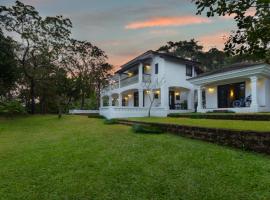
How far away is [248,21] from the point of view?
3.46m

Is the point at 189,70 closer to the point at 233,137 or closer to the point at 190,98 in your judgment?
the point at 190,98

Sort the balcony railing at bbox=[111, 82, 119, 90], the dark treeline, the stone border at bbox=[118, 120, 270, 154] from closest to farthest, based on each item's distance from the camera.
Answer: the stone border at bbox=[118, 120, 270, 154] → the dark treeline → the balcony railing at bbox=[111, 82, 119, 90]

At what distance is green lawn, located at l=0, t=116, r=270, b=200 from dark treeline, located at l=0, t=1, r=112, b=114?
515 inches

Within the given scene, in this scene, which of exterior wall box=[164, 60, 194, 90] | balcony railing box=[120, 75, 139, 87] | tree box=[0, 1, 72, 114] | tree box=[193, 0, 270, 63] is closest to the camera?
tree box=[193, 0, 270, 63]

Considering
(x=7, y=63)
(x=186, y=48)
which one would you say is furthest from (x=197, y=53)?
(x=7, y=63)

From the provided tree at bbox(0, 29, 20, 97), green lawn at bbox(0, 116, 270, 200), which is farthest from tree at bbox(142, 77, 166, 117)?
green lawn at bbox(0, 116, 270, 200)

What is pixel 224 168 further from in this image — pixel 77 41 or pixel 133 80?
pixel 77 41

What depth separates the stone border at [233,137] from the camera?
22.6ft

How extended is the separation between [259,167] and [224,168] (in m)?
0.79

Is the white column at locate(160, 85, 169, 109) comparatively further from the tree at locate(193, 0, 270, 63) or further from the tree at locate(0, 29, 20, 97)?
the tree at locate(193, 0, 270, 63)

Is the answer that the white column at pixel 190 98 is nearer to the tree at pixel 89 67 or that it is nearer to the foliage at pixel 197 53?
the tree at pixel 89 67

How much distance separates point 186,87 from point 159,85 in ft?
12.3

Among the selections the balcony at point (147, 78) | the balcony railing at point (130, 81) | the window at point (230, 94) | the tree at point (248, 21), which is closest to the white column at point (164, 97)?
the balcony at point (147, 78)

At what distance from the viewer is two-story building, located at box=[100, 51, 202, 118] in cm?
2386
